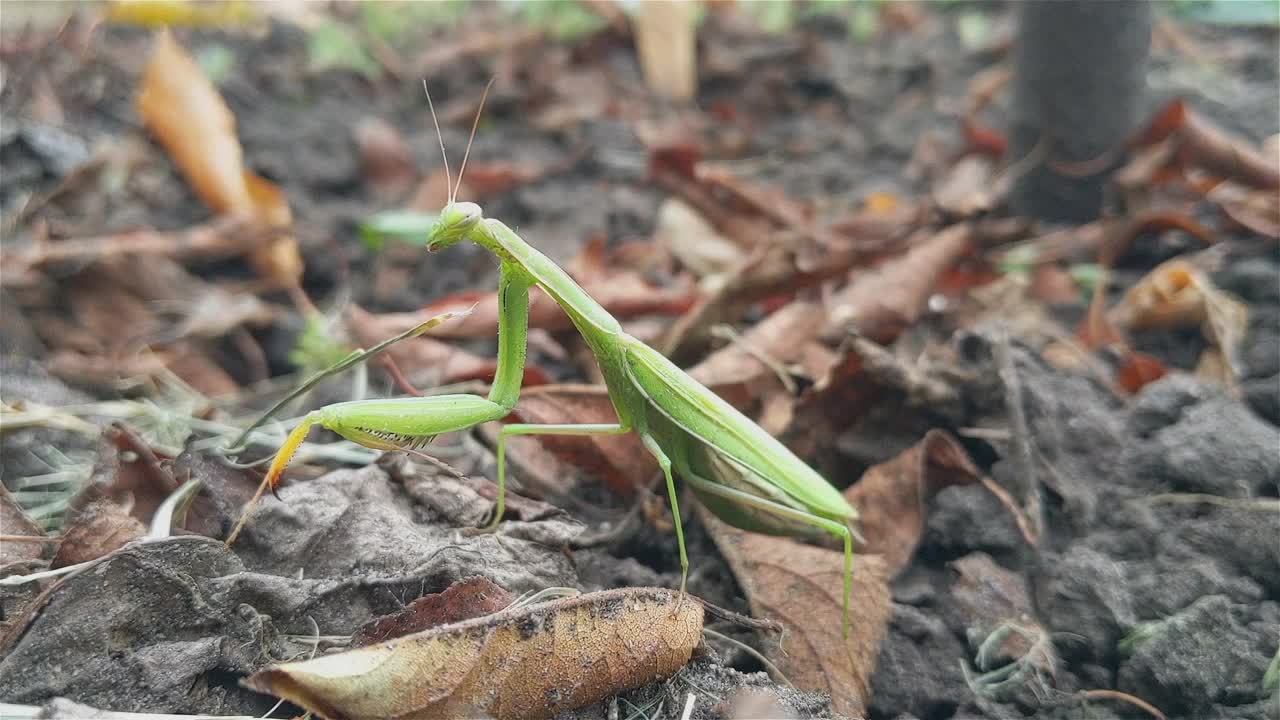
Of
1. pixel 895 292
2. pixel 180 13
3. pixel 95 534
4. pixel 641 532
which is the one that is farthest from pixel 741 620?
pixel 180 13

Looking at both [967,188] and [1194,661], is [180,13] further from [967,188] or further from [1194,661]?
[1194,661]

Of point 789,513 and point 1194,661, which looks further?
point 789,513

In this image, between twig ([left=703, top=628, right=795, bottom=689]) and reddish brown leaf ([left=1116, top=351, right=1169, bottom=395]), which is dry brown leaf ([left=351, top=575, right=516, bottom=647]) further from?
reddish brown leaf ([left=1116, top=351, right=1169, bottom=395])

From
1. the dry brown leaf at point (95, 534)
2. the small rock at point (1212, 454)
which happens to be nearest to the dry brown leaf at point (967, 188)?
the small rock at point (1212, 454)

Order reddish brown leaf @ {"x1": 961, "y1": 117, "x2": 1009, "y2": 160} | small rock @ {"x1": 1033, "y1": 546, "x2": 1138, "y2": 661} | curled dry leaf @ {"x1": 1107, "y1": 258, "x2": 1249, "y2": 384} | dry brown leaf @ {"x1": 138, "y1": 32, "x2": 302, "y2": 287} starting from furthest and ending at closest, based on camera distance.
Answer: reddish brown leaf @ {"x1": 961, "y1": 117, "x2": 1009, "y2": 160} → dry brown leaf @ {"x1": 138, "y1": 32, "x2": 302, "y2": 287} → curled dry leaf @ {"x1": 1107, "y1": 258, "x2": 1249, "y2": 384} → small rock @ {"x1": 1033, "y1": 546, "x2": 1138, "y2": 661}

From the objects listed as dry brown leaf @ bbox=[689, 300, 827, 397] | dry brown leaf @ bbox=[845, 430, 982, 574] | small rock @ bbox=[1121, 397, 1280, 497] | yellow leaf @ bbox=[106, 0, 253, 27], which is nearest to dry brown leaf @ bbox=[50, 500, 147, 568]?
dry brown leaf @ bbox=[689, 300, 827, 397]

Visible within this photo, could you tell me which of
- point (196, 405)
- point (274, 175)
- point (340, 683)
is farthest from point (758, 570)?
point (274, 175)

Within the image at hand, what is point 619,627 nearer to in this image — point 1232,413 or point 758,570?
point 758,570
